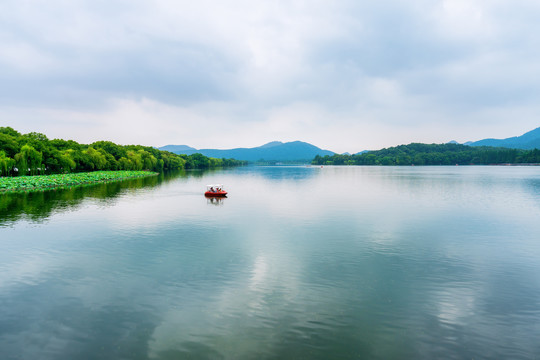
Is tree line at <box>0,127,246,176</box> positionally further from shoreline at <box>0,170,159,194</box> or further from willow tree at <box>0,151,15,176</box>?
shoreline at <box>0,170,159,194</box>

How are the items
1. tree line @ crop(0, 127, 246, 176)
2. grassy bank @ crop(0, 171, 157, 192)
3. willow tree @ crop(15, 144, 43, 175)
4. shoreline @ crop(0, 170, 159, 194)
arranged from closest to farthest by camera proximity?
shoreline @ crop(0, 170, 159, 194)
grassy bank @ crop(0, 171, 157, 192)
willow tree @ crop(15, 144, 43, 175)
tree line @ crop(0, 127, 246, 176)

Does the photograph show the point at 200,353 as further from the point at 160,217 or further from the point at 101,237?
the point at 160,217

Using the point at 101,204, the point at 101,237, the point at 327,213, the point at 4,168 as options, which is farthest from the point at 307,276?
the point at 4,168

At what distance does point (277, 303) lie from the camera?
16.5 meters

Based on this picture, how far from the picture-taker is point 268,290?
18109 mm

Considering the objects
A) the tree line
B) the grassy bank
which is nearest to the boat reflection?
the grassy bank

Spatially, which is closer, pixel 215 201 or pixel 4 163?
pixel 215 201

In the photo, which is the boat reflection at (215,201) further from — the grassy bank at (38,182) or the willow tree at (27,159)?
the willow tree at (27,159)

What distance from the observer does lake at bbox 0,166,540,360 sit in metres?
13.0

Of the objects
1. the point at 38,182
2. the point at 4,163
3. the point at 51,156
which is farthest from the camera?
the point at 51,156

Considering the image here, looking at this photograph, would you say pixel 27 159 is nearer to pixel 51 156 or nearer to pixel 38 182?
pixel 51 156

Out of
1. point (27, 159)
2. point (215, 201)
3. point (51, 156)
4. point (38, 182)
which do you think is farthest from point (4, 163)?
point (215, 201)

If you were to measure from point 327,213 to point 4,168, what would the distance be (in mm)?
89976

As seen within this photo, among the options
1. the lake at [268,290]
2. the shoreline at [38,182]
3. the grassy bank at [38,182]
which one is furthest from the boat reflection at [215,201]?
the grassy bank at [38,182]
